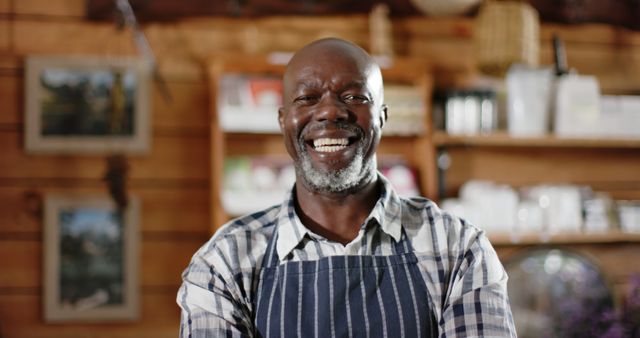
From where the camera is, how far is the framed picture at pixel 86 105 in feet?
9.96

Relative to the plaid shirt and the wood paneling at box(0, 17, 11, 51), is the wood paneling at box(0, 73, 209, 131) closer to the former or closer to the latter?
the wood paneling at box(0, 17, 11, 51)

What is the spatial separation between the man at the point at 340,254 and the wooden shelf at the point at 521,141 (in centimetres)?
178

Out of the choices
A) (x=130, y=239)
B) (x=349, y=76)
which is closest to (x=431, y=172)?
(x=130, y=239)

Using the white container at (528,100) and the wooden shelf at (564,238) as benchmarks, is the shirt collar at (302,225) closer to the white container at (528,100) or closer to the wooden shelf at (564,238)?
the wooden shelf at (564,238)

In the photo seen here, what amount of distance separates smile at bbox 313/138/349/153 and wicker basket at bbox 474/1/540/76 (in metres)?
1.74

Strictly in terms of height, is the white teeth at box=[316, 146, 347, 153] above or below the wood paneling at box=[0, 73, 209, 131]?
below

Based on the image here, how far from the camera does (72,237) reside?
10.00 feet

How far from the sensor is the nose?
1.32 meters

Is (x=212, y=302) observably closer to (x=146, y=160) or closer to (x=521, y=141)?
(x=146, y=160)

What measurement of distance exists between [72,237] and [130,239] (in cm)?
22

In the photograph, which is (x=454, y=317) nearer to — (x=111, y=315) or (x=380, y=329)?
(x=380, y=329)

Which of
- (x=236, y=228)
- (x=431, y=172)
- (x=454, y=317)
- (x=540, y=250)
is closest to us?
(x=454, y=317)

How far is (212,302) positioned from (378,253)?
0.30 metres

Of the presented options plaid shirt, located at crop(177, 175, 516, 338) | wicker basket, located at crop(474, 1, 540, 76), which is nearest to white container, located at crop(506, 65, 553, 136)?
wicker basket, located at crop(474, 1, 540, 76)
